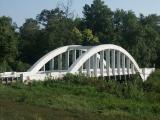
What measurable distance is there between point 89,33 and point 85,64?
2454cm

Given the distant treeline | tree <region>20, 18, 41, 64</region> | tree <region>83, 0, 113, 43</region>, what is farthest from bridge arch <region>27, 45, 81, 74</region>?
tree <region>83, 0, 113, 43</region>

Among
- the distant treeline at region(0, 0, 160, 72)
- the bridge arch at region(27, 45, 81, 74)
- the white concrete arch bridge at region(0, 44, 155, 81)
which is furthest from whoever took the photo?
the distant treeline at region(0, 0, 160, 72)

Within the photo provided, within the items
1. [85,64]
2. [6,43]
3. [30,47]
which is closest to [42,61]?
[6,43]

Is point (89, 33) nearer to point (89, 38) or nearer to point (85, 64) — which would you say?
point (89, 38)

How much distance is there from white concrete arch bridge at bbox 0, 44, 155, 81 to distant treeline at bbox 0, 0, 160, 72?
8.37 metres

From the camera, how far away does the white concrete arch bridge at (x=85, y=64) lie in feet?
115

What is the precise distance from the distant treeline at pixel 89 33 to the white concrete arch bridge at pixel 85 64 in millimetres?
8374

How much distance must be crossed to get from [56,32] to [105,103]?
3731cm

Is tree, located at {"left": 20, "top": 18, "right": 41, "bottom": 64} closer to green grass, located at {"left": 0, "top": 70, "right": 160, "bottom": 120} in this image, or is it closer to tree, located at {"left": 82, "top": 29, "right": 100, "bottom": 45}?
tree, located at {"left": 82, "top": 29, "right": 100, "bottom": 45}

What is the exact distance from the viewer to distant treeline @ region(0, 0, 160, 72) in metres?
59.1

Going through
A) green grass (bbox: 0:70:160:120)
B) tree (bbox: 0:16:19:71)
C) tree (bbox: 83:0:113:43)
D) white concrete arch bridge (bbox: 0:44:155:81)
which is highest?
tree (bbox: 83:0:113:43)

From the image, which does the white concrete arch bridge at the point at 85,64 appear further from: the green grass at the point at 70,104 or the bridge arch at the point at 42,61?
the green grass at the point at 70,104

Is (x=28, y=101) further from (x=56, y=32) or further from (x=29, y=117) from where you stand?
(x=56, y=32)

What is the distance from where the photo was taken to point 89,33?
71.1 meters
